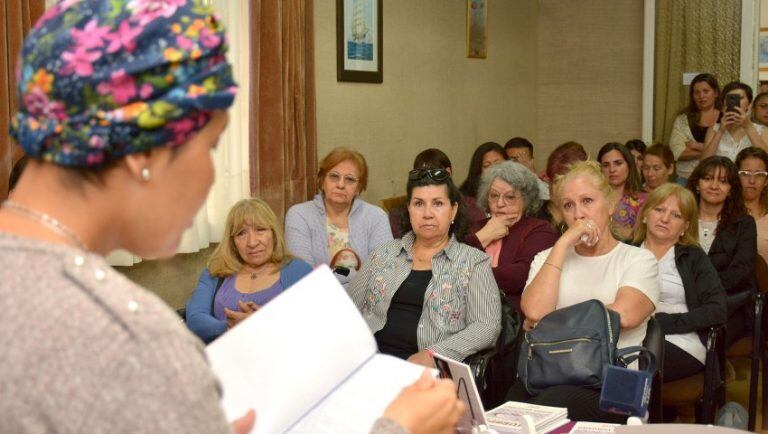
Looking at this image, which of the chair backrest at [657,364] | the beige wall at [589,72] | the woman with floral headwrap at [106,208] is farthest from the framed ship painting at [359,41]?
the woman with floral headwrap at [106,208]

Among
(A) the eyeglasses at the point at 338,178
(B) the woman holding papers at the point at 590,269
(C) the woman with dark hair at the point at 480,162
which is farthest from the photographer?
(C) the woman with dark hair at the point at 480,162

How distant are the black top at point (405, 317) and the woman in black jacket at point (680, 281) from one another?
38.8 inches

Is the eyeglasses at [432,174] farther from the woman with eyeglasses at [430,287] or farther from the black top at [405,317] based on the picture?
the black top at [405,317]

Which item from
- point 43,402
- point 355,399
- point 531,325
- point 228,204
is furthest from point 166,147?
point 228,204

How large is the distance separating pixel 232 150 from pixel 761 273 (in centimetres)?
281

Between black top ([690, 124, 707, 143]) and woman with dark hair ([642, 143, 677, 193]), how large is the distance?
91 cm

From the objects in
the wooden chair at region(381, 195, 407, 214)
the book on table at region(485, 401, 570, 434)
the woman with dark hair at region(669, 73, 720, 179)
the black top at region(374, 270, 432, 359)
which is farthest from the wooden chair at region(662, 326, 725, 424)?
the woman with dark hair at region(669, 73, 720, 179)

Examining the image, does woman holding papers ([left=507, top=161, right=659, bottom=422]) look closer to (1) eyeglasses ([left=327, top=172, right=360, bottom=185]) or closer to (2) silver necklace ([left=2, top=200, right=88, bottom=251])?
(1) eyeglasses ([left=327, top=172, right=360, bottom=185])

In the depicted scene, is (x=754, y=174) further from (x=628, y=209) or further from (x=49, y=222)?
(x=49, y=222)

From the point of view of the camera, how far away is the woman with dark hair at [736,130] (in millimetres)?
6445

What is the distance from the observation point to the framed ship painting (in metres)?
5.46

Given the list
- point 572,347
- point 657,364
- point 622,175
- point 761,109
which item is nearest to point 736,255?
point 622,175

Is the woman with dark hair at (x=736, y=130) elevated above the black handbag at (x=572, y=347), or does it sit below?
above

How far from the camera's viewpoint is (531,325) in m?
3.44
